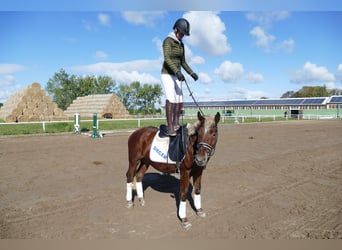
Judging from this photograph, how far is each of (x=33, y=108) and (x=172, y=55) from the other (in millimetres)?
36425

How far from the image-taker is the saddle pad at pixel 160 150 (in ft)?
16.7

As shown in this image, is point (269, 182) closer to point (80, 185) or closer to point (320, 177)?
point (320, 177)

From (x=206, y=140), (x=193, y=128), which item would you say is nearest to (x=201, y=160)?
(x=206, y=140)

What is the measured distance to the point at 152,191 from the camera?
6.77 meters

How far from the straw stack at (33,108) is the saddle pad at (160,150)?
34966mm

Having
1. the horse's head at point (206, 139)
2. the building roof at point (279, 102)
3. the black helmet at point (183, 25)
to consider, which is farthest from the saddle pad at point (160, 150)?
the building roof at point (279, 102)

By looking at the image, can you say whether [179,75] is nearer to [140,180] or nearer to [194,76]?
[194,76]

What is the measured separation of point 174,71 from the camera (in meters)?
4.77

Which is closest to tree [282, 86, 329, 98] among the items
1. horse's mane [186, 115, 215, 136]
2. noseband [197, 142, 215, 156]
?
horse's mane [186, 115, 215, 136]

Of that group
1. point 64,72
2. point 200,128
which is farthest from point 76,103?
point 200,128

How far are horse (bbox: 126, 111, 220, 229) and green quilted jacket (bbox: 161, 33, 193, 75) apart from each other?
1.14 metres

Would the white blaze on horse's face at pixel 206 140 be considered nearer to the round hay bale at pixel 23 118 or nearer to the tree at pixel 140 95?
the round hay bale at pixel 23 118

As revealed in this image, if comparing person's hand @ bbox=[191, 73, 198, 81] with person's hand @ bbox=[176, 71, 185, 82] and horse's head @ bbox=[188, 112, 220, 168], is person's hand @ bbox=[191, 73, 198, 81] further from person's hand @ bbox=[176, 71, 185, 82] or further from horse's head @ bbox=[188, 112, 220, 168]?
horse's head @ bbox=[188, 112, 220, 168]

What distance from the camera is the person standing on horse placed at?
4.89 meters
